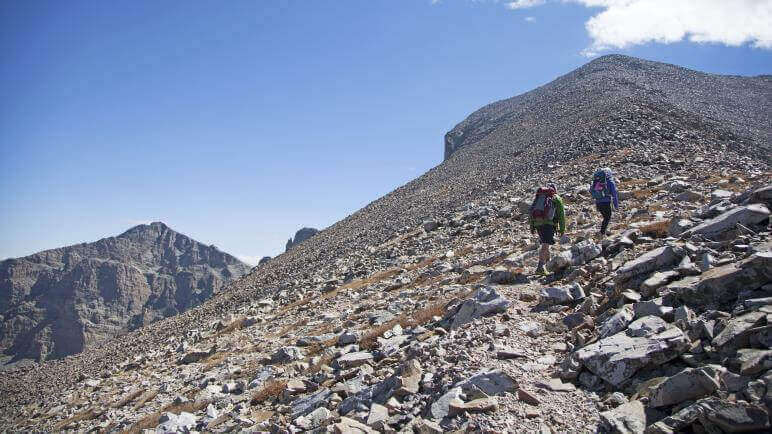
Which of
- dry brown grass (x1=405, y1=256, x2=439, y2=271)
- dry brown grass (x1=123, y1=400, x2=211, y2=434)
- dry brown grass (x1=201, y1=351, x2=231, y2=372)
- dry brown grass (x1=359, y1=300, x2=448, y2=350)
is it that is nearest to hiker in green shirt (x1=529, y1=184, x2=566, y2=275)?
dry brown grass (x1=359, y1=300, x2=448, y2=350)

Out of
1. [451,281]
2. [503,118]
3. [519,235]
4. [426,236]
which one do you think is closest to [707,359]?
[451,281]

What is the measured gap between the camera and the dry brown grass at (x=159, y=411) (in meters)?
11.2

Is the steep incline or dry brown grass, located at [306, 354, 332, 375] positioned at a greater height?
the steep incline

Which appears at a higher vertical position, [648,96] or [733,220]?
[648,96]

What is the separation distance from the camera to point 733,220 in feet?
29.1

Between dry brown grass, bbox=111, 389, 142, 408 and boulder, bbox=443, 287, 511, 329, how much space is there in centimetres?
1272

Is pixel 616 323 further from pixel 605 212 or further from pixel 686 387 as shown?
pixel 605 212

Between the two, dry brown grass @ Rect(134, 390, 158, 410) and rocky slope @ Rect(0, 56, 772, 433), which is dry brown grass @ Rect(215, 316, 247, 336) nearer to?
rocky slope @ Rect(0, 56, 772, 433)

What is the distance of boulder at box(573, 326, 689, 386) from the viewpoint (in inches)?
230

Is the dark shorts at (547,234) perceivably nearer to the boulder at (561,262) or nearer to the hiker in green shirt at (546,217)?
the hiker in green shirt at (546,217)

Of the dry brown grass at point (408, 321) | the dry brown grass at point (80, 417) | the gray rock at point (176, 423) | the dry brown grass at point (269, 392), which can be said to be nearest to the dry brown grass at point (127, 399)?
the dry brown grass at point (80, 417)

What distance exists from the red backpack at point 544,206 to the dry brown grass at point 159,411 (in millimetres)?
10619

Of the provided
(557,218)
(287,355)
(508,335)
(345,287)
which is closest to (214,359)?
(287,355)

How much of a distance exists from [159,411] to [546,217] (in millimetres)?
13001
